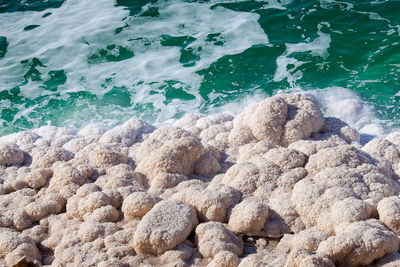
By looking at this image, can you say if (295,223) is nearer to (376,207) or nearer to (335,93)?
(376,207)

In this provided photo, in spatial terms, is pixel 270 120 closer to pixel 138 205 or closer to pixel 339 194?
pixel 339 194

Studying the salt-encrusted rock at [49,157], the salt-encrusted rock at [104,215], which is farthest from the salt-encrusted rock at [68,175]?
the salt-encrusted rock at [104,215]

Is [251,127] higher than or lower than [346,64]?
higher

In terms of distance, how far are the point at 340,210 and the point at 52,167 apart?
2.46 meters

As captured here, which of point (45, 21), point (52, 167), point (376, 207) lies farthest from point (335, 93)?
point (45, 21)

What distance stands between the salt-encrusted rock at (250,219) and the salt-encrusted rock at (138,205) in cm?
59

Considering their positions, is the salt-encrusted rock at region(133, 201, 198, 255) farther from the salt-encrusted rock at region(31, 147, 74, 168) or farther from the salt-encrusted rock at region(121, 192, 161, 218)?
the salt-encrusted rock at region(31, 147, 74, 168)

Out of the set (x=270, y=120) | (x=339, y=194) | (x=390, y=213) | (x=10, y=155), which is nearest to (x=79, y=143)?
(x=10, y=155)

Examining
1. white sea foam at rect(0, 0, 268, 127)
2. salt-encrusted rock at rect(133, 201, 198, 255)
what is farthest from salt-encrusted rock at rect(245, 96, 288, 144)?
white sea foam at rect(0, 0, 268, 127)

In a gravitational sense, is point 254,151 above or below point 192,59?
above

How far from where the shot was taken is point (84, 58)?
27.3 feet

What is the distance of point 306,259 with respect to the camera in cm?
295

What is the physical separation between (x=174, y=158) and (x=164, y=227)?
0.98m

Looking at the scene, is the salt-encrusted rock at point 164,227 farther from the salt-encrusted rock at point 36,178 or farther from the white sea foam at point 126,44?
the white sea foam at point 126,44
